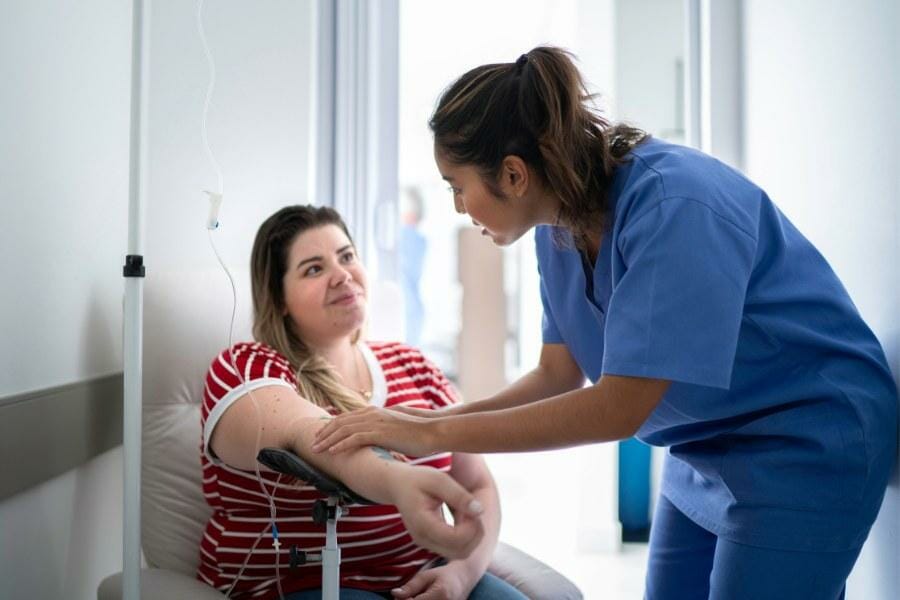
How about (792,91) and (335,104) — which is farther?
(335,104)

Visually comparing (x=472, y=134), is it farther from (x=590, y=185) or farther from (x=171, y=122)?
(x=171, y=122)

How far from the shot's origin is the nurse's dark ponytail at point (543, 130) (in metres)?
1.05

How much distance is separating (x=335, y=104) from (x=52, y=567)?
4.54 feet

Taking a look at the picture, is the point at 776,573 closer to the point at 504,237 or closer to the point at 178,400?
the point at 504,237

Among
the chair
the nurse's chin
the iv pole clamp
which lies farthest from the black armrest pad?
the chair

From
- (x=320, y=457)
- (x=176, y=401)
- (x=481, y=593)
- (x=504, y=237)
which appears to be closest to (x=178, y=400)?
(x=176, y=401)

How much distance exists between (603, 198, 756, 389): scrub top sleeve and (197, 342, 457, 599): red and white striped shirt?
0.65 meters

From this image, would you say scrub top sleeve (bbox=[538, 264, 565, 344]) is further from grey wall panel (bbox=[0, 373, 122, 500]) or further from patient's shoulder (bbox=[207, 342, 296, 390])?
grey wall panel (bbox=[0, 373, 122, 500])

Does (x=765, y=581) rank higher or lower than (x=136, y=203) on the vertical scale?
lower

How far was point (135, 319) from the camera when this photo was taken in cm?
118

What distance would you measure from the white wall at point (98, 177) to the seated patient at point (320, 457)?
21cm

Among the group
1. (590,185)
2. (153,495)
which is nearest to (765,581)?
(590,185)

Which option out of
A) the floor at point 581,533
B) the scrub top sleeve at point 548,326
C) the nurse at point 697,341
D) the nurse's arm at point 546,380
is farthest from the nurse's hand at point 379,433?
the floor at point 581,533

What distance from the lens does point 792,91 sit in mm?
1520
